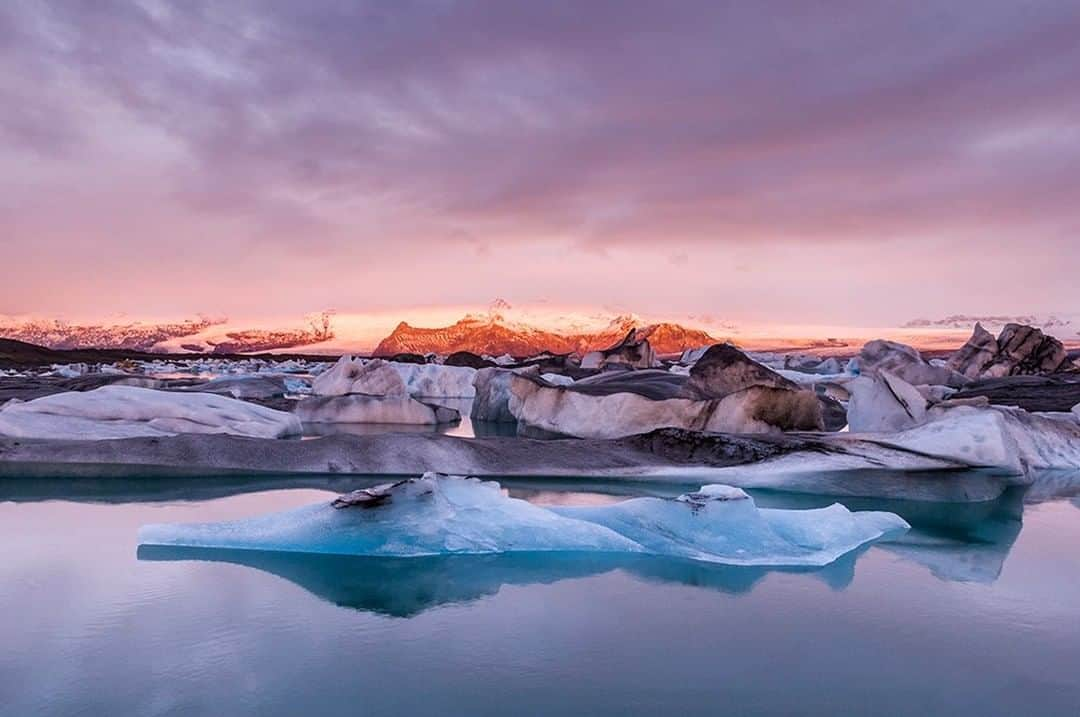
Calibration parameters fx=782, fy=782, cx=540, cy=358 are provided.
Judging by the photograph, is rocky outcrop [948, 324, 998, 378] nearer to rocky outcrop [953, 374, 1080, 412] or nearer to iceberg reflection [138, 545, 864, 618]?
rocky outcrop [953, 374, 1080, 412]

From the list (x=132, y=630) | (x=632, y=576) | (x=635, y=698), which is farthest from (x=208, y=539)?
(x=635, y=698)

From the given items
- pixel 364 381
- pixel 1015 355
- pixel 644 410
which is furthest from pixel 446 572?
pixel 1015 355

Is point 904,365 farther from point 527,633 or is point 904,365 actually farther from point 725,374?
point 527,633

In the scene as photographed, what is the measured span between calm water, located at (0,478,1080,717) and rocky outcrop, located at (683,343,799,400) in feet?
20.8

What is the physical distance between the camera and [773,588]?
4.08 m

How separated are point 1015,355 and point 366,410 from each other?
26.4 m

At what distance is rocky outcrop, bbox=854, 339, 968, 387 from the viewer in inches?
971

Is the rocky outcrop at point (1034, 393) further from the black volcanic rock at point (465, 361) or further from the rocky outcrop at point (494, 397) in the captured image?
the black volcanic rock at point (465, 361)

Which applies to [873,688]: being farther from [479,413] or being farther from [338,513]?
[479,413]

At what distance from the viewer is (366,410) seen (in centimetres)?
1540

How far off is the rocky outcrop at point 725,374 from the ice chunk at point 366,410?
5940 millimetres

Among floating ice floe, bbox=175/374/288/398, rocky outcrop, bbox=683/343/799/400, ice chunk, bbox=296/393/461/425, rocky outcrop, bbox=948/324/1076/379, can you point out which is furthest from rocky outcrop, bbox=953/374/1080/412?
floating ice floe, bbox=175/374/288/398

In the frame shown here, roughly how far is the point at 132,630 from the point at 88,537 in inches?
81.8

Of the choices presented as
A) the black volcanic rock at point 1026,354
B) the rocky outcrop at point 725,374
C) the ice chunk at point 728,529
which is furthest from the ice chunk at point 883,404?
the black volcanic rock at point 1026,354
